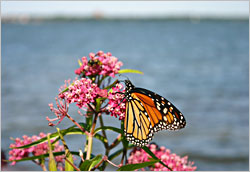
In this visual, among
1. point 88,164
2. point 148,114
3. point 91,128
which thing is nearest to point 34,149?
point 91,128

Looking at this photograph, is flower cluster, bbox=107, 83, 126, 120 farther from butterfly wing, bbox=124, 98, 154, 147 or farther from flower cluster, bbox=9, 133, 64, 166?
flower cluster, bbox=9, 133, 64, 166

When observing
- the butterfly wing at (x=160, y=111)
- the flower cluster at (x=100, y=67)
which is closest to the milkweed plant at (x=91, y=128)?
the flower cluster at (x=100, y=67)

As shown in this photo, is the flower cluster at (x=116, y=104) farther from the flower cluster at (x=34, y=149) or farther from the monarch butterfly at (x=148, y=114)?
the flower cluster at (x=34, y=149)

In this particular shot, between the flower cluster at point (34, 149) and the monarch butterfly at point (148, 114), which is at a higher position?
the monarch butterfly at point (148, 114)

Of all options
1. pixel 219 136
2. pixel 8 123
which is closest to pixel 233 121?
pixel 219 136

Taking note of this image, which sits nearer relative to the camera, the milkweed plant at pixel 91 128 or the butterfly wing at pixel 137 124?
the milkweed plant at pixel 91 128

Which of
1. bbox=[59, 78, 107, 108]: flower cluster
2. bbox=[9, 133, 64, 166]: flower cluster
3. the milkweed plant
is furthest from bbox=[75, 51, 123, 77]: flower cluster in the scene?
bbox=[9, 133, 64, 166]: flower cluster

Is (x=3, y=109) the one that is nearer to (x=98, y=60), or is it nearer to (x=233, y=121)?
(x=233, y=121)
